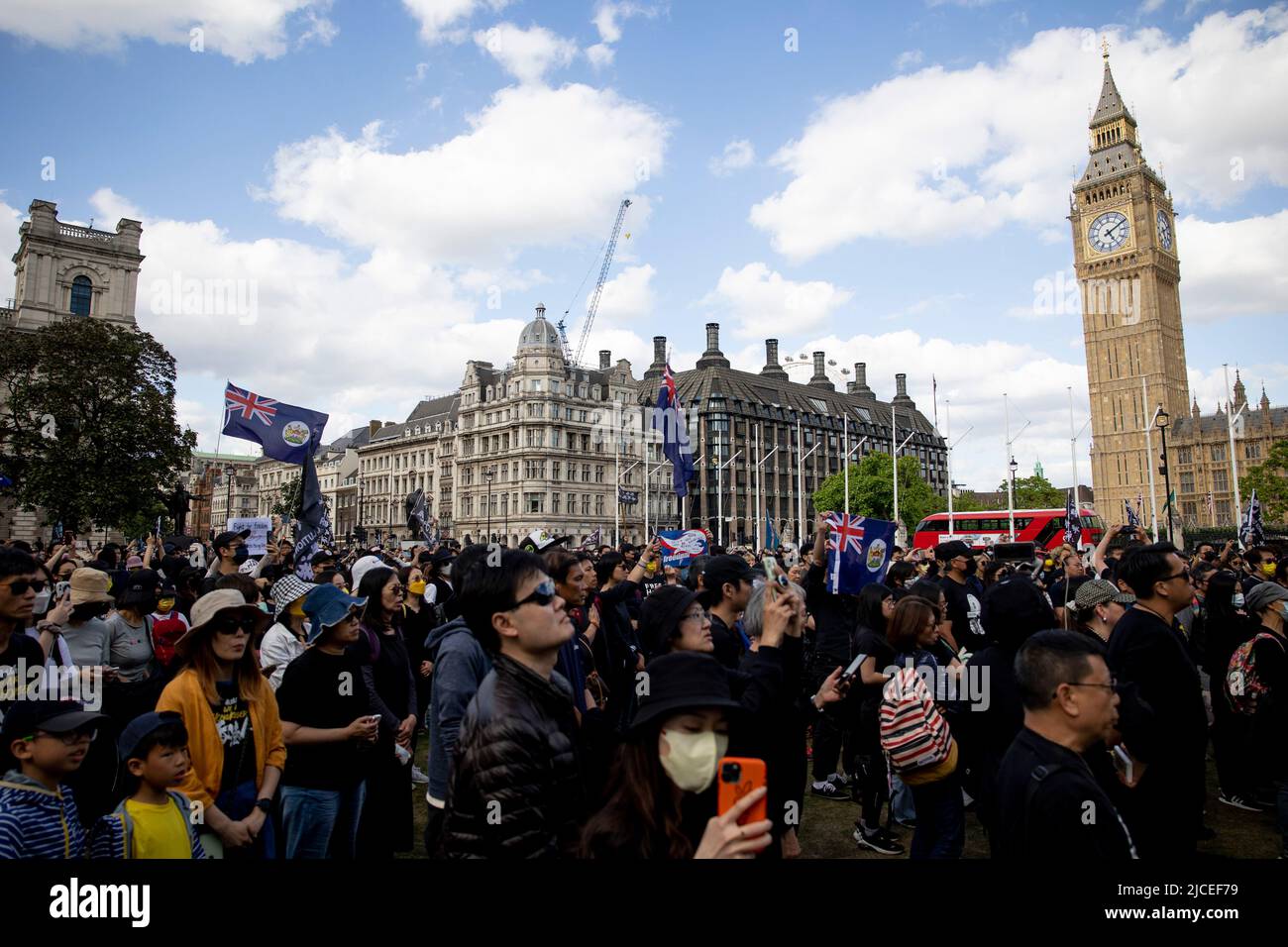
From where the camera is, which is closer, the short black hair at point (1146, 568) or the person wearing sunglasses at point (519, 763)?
the person wearing sunglasses at point (519, 763)

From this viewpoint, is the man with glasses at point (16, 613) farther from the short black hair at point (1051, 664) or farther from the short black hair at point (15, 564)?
the short black hair at point (1051, 664)

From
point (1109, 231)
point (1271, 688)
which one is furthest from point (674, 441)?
point (1109, 231)

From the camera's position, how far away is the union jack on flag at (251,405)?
12578 mm

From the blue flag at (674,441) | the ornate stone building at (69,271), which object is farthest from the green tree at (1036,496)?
the ornate stone building at (69,271)

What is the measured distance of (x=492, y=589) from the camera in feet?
9.78

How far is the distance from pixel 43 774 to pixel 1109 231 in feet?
388

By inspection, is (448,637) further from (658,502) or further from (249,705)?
(658,502)

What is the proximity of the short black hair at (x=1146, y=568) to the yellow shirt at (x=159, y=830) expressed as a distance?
574 cm

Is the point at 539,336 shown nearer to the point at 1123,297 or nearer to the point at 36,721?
the point at 1123,297

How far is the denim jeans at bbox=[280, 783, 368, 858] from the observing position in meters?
4.55

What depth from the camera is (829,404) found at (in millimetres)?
→ 108000

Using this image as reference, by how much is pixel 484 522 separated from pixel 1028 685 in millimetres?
83275

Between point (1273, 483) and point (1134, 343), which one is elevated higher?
point (1134, 343)
